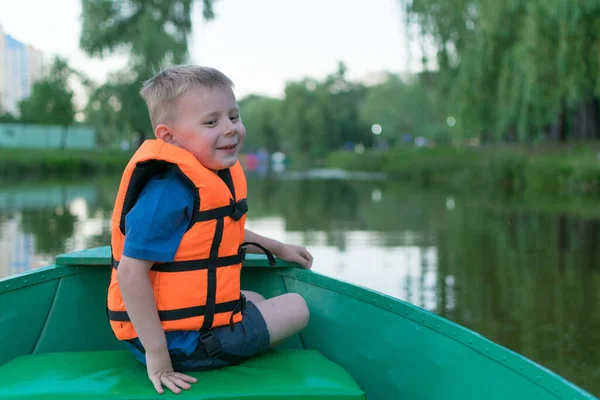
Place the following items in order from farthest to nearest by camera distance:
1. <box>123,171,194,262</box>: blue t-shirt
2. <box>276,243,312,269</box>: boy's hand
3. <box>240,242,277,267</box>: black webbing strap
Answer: <box>276,243,312,269</box>: boy's hand, <box>240,242,277,267</box>: black webbing strap, <box>123,171,194,262</box>: blue t-shirt

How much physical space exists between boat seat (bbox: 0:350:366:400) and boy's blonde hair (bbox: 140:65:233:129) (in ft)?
2.15

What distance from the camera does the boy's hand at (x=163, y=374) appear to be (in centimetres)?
171

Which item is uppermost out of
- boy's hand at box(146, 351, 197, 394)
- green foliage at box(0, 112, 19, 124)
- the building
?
green foliage at box(0, 112, 19, 124)

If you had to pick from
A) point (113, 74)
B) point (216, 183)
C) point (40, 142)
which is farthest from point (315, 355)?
point (40, 142)

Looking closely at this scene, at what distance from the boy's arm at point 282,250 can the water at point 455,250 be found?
153 cm

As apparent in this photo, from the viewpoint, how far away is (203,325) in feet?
5.98

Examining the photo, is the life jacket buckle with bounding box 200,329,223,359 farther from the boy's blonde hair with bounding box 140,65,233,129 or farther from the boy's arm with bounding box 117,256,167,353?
the boy's blonde hair with bounding box 140,65,233,129

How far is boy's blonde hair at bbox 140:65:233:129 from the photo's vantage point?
5.90 feet

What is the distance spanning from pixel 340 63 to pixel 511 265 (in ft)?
233

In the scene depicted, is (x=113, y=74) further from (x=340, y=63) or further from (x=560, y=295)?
(x=340, y=63)

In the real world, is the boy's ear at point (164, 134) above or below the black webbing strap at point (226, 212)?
above

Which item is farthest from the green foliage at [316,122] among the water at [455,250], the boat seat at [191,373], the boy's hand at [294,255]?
the boat seat at [191,373]

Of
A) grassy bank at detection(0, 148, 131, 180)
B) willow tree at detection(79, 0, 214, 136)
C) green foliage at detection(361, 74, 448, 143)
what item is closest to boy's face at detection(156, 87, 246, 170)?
grassy bank at detection(0, 148, 131, 180)

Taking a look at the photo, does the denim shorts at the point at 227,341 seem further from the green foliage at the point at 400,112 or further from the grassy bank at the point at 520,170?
the green foliage at the point at 400,112
